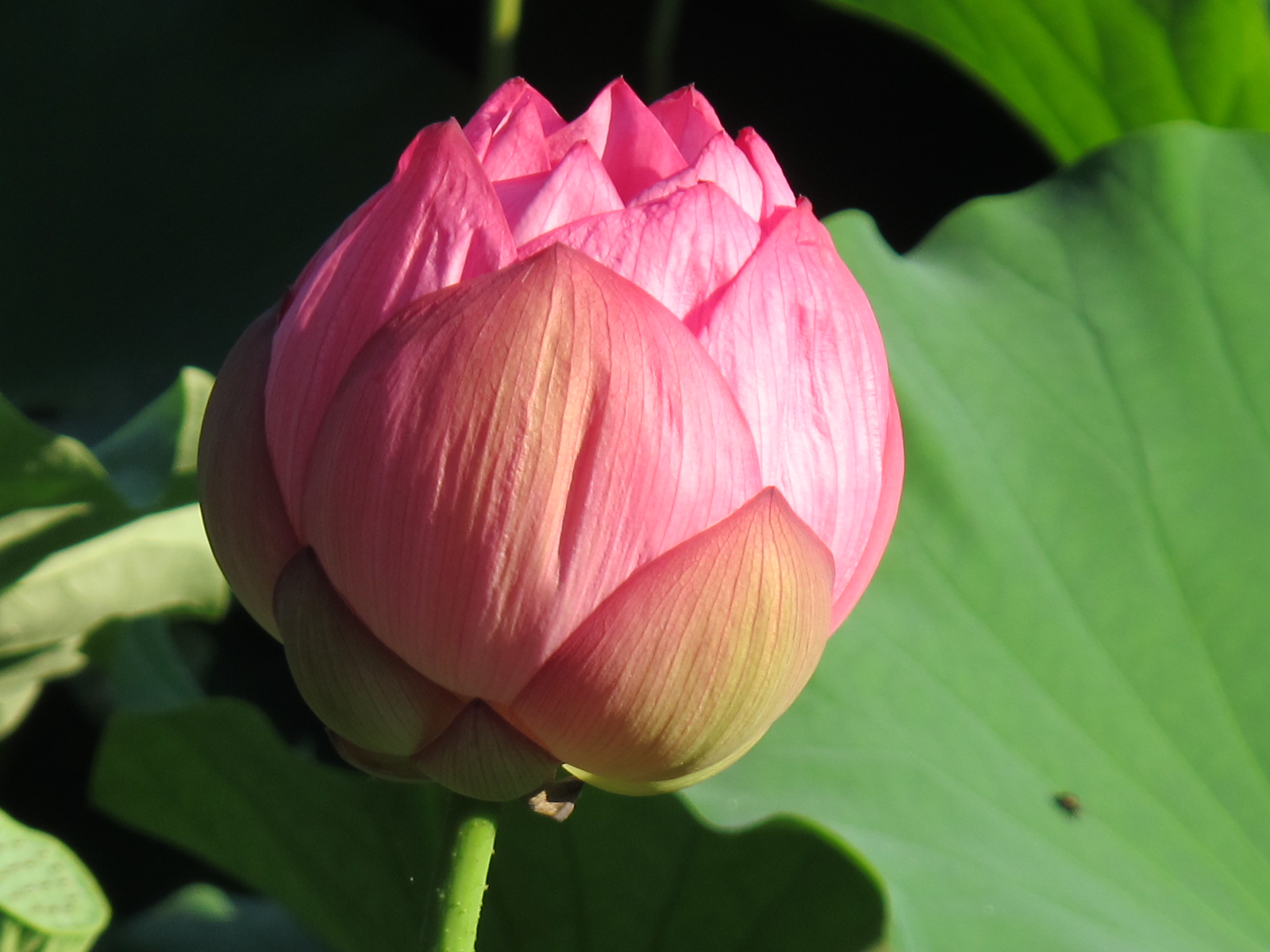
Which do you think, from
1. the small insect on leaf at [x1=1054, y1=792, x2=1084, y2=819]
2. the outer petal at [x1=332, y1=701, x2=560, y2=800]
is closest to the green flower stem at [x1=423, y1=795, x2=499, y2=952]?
the outer petal at [x1=332, y1=701, x2=560, y2=800]

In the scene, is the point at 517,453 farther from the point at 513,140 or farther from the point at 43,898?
the point at 43,898

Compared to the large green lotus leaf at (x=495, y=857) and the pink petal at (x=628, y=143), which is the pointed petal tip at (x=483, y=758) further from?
the large green lotus leaf at (x=495, y=857)

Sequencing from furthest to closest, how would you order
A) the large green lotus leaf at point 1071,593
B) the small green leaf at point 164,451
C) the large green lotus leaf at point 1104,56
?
1. the large green lotus leaf at point 1104,56
2. the small green leaf at point 164,451
3. the large green lotus leaf at point 1071,593

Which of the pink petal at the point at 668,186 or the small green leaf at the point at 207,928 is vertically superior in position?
the pink petal at the point at 668,186

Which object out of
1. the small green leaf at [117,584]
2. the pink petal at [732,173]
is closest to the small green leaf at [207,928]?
the small green leaf at [117,584]

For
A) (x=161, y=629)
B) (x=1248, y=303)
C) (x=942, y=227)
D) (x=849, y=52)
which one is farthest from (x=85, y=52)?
(x=1248, y=303)

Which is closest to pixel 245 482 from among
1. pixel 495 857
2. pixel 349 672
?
pixel 349 672

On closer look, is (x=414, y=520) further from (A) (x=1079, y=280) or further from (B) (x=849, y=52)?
(B) (x=849, y=52)
